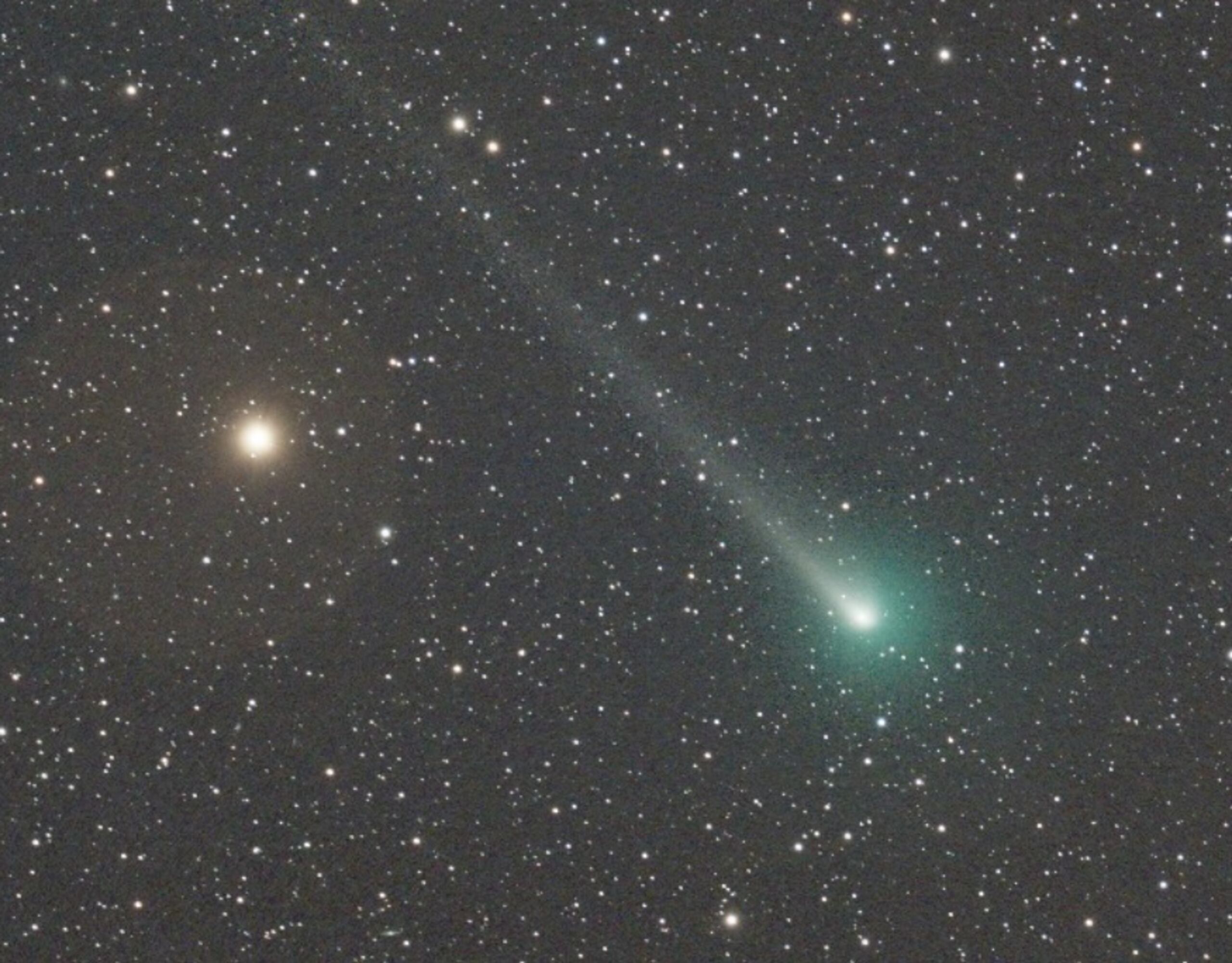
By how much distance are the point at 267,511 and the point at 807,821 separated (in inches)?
9.7

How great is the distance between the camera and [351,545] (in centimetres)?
41

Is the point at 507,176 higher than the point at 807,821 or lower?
higher

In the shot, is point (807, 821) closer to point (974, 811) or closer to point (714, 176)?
point (974, 811)

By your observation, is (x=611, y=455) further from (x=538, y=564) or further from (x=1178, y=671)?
(x=1178, y=671)

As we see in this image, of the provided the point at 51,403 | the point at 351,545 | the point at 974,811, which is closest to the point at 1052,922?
the point at 974,811

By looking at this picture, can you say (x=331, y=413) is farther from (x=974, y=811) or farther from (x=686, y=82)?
(x=974, y=811)

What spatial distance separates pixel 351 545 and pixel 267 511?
0.04 metres

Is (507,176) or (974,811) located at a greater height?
(507,176)

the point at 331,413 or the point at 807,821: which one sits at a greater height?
the point at 331,413

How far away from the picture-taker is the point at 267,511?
1.34 feet

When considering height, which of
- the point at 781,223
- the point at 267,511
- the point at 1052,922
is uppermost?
the point at 781,223

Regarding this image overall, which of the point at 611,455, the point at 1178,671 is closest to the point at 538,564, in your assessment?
the point at 611,455

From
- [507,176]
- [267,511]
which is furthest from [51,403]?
[507,176]

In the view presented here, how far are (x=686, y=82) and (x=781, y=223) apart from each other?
66 mm
